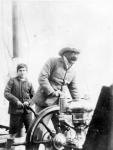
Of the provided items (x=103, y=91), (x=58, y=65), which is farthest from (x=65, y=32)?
(x=103, y=91)

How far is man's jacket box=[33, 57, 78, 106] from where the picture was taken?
3506 mm

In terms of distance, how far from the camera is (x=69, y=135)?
2.85m

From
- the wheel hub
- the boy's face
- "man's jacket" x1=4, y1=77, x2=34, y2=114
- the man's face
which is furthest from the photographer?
"man's jacket" x1=4, y1=77, x2=34, y2=114

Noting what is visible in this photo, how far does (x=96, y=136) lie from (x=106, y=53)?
3.63m

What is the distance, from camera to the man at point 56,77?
346 cm

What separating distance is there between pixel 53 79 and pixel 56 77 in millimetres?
39

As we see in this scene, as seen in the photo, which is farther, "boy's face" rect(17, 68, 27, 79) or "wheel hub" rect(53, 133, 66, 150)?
"boy's face" rect(17, 68, 27, 79)

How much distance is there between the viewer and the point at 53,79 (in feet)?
11.9

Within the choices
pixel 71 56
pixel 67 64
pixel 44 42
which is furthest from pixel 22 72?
pixel 44 42

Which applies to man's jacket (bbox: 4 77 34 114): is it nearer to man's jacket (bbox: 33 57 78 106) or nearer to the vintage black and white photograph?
the vintage black and white photograph

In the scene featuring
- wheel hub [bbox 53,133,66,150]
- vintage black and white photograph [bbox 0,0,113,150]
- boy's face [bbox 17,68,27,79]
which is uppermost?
vintage black and white photograph [bbox 0,0,113,150]

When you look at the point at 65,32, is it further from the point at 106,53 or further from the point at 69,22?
the point at 106,53

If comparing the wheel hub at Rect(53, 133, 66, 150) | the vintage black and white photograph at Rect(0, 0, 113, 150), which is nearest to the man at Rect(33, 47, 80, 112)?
the vintage black and white photograph at Rect(0, 0, 113, 150)

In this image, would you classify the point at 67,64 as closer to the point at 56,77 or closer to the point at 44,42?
the point at 56,77
